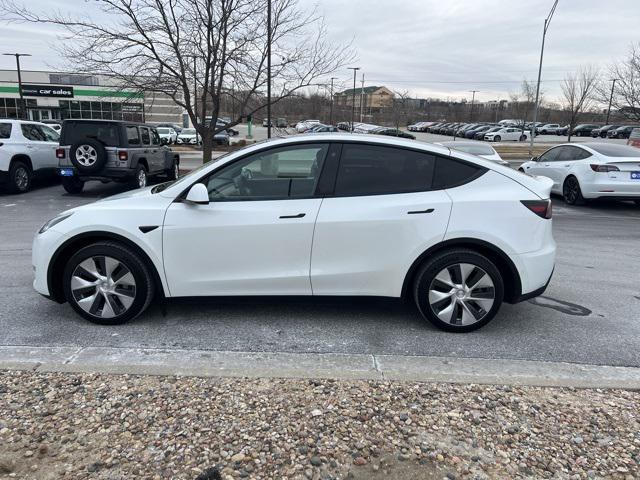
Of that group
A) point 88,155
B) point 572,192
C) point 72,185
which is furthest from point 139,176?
point 572,192

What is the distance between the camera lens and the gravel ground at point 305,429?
2.39 m

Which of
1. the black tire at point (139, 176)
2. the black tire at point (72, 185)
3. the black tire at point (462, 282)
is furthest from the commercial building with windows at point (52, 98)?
the black tire at point (462, 282)

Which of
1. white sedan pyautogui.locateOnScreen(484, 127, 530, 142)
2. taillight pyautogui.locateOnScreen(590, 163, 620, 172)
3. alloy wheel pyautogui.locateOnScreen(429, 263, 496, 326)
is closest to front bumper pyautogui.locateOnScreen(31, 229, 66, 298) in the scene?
alloy wheel pyautogui.locateOnScreen(429, 263, 496, 326)

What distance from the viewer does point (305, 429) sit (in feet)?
8.77

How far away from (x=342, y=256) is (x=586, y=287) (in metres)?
3.14

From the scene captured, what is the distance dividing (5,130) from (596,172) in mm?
13338

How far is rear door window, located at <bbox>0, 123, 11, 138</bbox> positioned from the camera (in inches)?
451

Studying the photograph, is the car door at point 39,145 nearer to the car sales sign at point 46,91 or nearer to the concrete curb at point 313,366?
the concrete curb at point 313,366

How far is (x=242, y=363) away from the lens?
3451 millimetres

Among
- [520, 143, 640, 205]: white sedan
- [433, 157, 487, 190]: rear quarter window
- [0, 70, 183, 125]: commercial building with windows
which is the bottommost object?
[520, 143, 640, 205]: white sedan

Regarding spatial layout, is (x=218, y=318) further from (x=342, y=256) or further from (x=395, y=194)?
(x=395, y=194)

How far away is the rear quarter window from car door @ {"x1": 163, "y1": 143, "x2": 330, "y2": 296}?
0.93 meters

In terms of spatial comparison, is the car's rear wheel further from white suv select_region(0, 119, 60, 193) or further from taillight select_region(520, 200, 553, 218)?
taillight select_region(520, 200, 553, 218)

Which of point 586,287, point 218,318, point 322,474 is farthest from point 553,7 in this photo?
point 322,474
